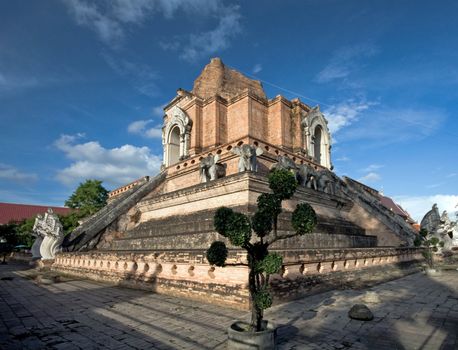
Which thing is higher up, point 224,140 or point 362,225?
point 224,140

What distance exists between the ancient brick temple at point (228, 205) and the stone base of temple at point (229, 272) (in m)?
0.03

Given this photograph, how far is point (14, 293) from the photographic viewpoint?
945 centimetres

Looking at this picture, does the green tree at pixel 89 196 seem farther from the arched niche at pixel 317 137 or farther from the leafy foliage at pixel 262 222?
the leafy foliage at pixel 262 222

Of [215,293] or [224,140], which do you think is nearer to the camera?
[215,293]

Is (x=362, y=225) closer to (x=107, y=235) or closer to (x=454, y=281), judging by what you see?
(x=454, y=281)

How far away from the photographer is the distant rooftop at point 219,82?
21719mm

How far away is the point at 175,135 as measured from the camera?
2294 cm

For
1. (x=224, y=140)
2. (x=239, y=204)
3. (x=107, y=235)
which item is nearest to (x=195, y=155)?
(x=224, y=140)

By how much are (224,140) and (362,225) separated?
351 inches

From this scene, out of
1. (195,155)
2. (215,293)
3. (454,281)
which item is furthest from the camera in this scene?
(195,155)

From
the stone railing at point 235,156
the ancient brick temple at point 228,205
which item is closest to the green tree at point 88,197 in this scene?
the ancient brick temple at point 228,205

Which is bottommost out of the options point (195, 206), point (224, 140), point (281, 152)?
point (195, 206)

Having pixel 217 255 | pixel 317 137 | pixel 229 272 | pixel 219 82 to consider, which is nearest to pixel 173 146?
pixel 219 82

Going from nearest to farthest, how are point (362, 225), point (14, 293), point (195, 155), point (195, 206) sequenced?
point (14, 293) < point (195, 206) < point (362, 225) < point (195, 155)
